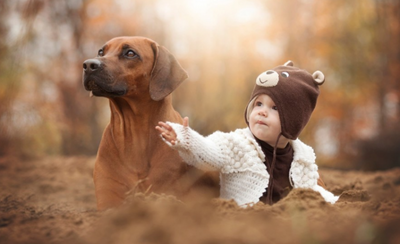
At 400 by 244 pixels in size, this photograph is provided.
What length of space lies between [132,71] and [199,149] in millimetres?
964

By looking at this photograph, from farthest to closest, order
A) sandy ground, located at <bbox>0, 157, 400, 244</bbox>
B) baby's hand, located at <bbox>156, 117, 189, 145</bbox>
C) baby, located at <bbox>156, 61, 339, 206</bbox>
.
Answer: baby, located at <bbox>156, 61, 339, 206</bbox>
baby's hand, located at <bbox>156, 117, 189, 145</bbox>
sandy ground, located at <bbox>0, 157, 400, 244</bbox>

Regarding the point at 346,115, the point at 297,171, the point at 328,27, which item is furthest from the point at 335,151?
the point at 297,171

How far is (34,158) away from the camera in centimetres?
936

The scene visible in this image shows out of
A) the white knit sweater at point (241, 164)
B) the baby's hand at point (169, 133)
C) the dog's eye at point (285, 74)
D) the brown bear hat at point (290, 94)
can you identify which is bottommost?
the white knit sweater at point (241, 164)

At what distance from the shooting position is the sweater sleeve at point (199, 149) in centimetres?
333

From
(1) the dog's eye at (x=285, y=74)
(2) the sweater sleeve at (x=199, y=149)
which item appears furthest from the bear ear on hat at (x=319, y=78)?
(2) the sweater sleeve at (x=199, y=149)

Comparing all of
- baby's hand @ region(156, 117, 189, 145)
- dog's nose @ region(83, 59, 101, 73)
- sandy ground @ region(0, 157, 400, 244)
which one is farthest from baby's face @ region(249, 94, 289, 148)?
dog's nose @ region(83, 59, 101, 73)

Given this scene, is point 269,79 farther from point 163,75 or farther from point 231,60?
point 231,60

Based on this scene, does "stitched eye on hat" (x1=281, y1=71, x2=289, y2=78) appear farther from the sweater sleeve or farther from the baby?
the sweater sleeve

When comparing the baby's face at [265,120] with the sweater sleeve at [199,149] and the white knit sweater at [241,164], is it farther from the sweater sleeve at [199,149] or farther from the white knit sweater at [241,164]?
the sweater sleeve at [199,149]

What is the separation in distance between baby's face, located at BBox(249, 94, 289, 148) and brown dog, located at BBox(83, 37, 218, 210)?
606mm

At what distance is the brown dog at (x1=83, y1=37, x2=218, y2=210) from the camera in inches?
147

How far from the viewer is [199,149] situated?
344 centimetres

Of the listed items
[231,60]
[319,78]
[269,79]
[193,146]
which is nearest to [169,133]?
[193,146]
